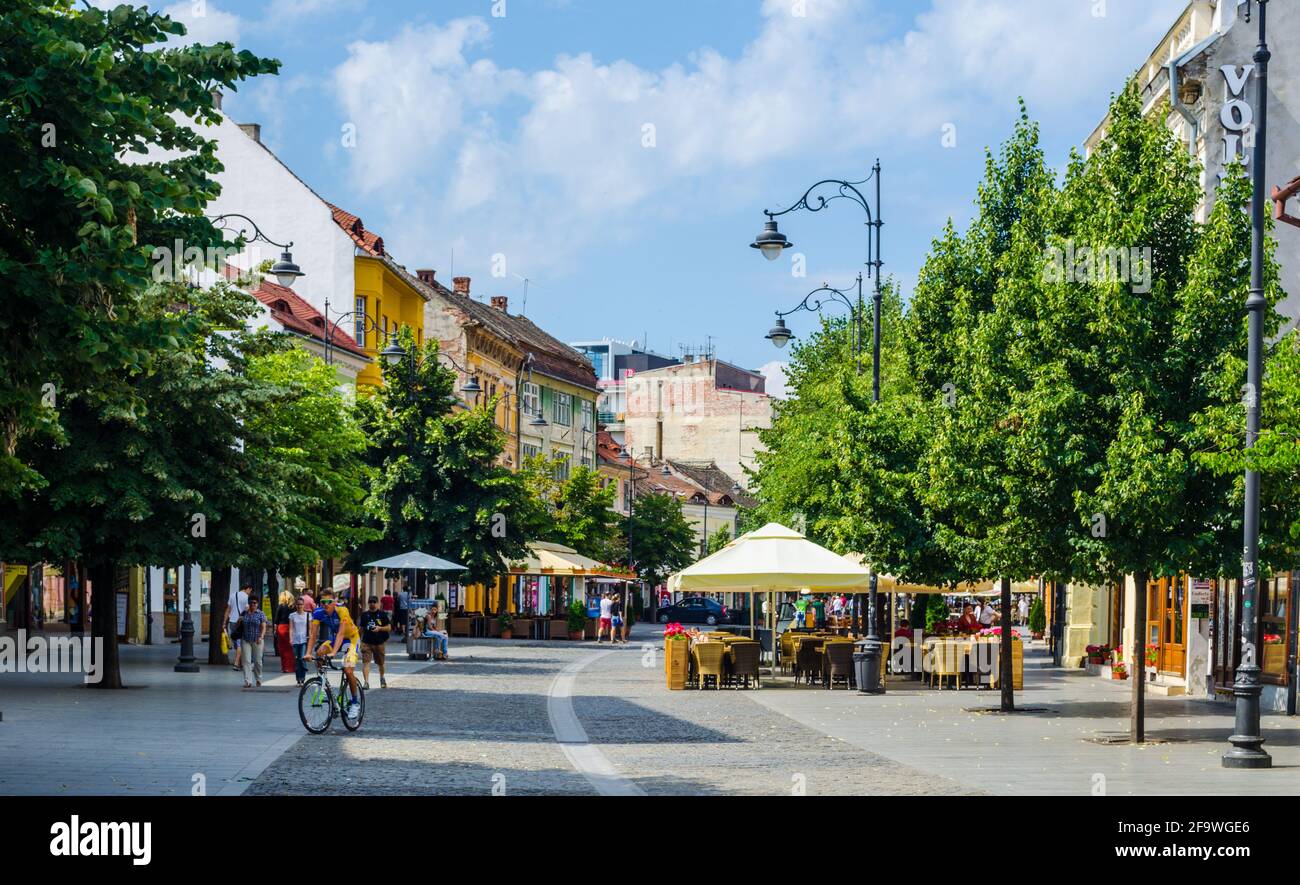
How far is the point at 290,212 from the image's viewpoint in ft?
228

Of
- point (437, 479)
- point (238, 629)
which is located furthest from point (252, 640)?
point (437, 479)

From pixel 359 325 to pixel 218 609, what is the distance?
36.2m

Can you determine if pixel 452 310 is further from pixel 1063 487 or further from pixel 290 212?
pixel 1063 487

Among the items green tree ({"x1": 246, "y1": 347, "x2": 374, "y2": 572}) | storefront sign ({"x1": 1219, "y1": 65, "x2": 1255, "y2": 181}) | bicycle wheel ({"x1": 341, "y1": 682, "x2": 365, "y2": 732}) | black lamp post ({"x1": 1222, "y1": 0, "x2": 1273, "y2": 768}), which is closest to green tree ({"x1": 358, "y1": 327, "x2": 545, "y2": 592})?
green tree ({"x1": 246, "y1": 347, "x2": 374, "y2": 572})

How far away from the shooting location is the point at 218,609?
36.8m

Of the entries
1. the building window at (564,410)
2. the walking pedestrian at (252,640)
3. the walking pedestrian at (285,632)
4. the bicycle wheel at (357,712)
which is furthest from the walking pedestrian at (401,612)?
the building window at (564,410)

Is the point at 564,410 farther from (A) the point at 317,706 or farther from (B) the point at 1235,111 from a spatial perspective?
(A) the point at 317,706

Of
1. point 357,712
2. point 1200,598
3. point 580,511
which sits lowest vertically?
point 357,712

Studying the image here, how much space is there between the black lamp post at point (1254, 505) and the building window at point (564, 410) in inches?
3260

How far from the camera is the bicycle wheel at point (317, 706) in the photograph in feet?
70.5

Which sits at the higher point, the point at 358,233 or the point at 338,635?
the point at 358,233

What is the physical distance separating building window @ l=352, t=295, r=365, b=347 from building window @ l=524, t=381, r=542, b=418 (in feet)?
78.7

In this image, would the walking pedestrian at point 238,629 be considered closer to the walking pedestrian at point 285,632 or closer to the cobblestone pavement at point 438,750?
the walking pedestrian at point 285,632

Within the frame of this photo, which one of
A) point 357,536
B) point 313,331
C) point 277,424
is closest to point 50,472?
point 277,424
